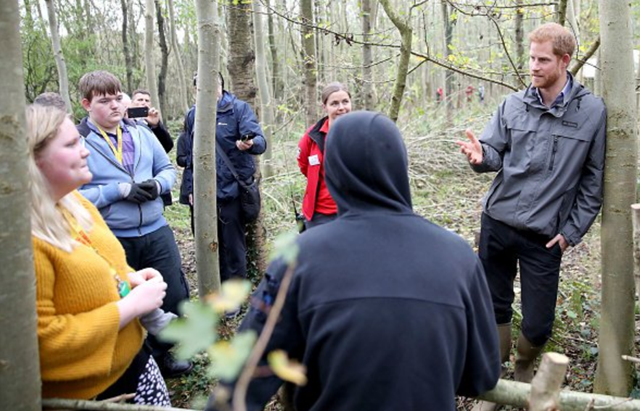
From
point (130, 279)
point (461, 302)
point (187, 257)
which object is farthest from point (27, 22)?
point (461, 302)

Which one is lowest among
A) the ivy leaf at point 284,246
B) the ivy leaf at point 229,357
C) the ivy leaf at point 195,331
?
the ivy leaf at point 229,357

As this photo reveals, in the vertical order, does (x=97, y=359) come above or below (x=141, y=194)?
below

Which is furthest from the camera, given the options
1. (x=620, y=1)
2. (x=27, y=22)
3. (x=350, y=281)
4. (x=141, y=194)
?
(x=27, y=22)

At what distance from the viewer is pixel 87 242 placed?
1.98 m

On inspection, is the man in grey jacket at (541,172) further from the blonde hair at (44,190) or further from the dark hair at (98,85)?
the dark hair at (98,85)

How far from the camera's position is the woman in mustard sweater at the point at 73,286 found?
5.61 ft

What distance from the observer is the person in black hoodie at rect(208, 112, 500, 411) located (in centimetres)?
142

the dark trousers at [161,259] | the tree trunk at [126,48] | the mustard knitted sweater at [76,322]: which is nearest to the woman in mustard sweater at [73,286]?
the mustard knitted sweater at [76,322]

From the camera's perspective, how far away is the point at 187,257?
698cm

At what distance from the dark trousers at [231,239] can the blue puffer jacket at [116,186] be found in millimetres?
1394

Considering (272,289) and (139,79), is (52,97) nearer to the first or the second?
A: (272,289)

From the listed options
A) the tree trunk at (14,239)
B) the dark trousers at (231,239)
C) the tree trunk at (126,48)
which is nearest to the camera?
the tree trunk at (14,239)

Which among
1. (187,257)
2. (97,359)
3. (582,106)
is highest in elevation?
(582,106)

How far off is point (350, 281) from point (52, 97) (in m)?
3.43
